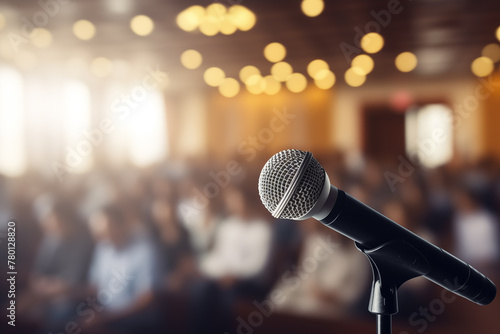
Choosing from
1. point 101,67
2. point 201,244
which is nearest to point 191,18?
point 101,67

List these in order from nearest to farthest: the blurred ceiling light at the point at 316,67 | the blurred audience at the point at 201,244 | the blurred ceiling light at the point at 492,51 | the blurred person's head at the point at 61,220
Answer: the blurred ceiling light at the point at 492,51 < the blurred audience at the point at 201,244 < the blurred ceiling light at the point at 316,67 < the blurred person's head at the point at 61,220

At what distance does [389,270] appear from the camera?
0.65 metres

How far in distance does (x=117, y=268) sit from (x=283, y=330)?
0.96 meters

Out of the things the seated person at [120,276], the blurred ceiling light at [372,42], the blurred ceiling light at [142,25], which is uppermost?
the blurred ceiling light at [142,25]

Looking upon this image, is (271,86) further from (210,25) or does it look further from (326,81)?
(210,25)

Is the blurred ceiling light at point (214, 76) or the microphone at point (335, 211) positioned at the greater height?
the blurred ceiling light at point (214, 76)

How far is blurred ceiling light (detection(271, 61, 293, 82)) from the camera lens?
2.33 metres

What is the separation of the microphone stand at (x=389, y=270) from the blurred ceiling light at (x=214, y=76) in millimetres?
1908

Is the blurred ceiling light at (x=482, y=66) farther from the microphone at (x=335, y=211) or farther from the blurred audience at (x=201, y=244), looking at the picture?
the microphone at (x=335, y=211)

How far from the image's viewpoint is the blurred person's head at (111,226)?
8.50ft

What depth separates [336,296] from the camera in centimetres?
227

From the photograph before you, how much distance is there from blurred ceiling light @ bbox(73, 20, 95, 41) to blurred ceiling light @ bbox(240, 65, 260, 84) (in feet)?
2.79

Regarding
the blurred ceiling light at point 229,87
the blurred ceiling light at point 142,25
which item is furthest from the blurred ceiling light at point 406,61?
the blurred ceiling light at point 142,25

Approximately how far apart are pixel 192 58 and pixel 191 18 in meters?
0.20
